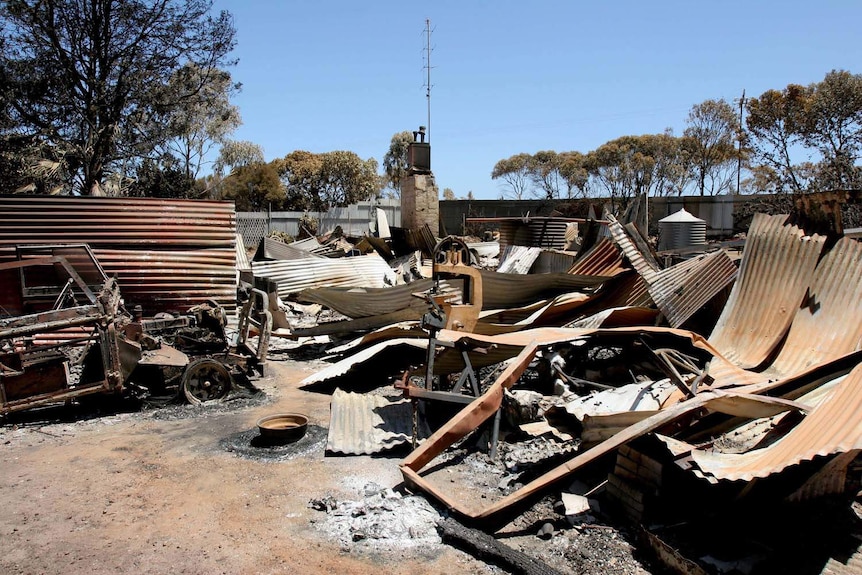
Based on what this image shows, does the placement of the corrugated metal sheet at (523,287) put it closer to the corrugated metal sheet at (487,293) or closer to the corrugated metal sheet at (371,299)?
the corrugated metal sheet at (487,293)

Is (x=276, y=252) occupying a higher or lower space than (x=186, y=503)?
higher

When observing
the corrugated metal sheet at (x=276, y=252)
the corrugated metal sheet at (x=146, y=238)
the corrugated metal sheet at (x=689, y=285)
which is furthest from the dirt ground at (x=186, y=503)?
the corrugated metal sheet at (x=276, y=252)

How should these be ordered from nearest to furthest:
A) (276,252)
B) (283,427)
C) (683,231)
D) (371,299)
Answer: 1. (283,427)
2. (371,299)
3. (683,231)
4. (276,252)

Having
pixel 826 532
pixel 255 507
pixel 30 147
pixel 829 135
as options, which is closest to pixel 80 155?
pixel 30 147

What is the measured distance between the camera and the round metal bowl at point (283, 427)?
541cm

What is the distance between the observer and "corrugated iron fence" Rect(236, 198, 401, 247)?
2602cm

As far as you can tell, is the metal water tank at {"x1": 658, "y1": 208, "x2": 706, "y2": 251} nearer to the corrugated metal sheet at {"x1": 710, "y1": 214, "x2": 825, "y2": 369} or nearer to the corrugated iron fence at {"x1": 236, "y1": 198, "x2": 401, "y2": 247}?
the corrugated metal sheet at {"x1": 710, "y1": 214, "x2": 825, "y2": 369}

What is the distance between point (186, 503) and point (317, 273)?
772cm

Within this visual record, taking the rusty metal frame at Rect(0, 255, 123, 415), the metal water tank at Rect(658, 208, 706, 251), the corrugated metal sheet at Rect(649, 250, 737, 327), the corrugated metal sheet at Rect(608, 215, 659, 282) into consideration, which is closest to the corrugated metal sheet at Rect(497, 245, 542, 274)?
the metal water tank at Rect(658, 208, 706, 251)

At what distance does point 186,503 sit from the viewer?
4.34 metres

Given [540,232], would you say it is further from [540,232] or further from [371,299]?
[371,299]

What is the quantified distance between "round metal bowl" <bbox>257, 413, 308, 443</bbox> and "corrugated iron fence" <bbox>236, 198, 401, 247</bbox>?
20133 mm

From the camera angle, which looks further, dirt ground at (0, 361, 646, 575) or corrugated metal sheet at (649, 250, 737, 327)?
corrugated metal sheet at (649, 250, 737, 327)

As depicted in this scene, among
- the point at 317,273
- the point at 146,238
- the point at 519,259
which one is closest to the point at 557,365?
the point at 519,259
